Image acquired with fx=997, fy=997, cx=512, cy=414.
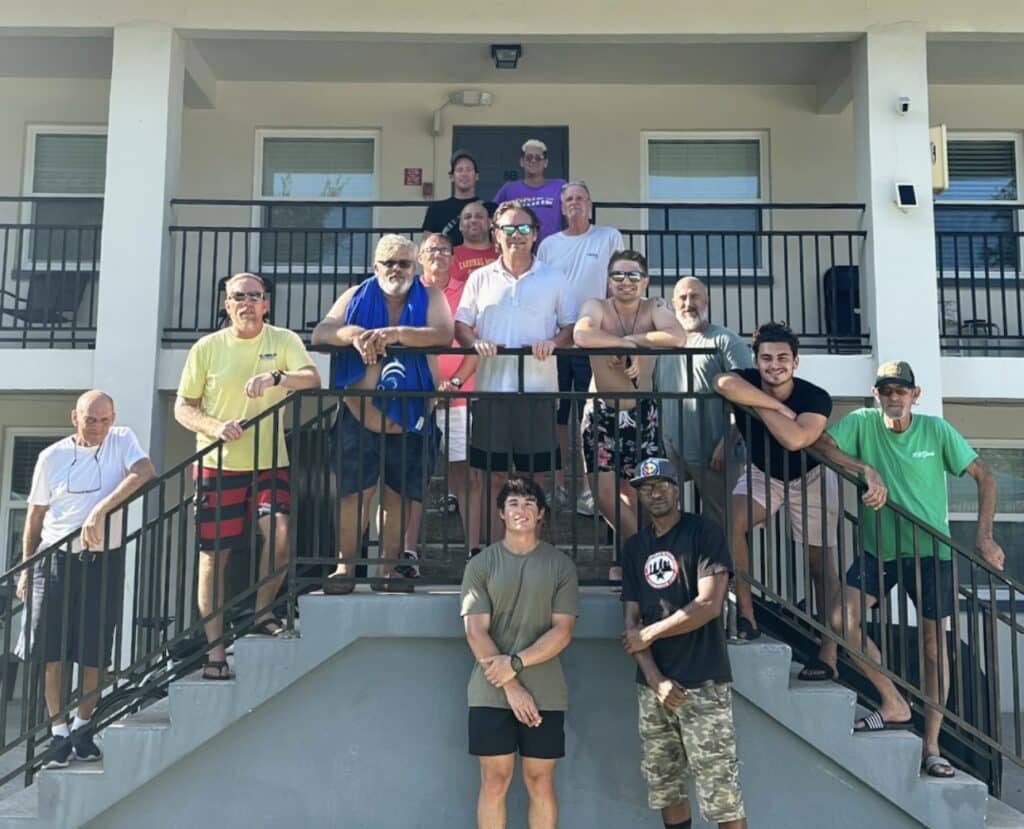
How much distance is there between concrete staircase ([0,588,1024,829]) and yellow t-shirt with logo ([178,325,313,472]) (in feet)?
2.83

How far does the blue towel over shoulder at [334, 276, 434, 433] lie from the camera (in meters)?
4.78

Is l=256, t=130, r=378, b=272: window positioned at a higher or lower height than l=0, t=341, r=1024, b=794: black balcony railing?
higher

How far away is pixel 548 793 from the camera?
4230mm

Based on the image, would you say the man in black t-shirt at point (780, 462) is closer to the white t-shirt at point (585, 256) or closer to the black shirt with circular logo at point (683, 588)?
the black shirt with circular logo at point (683, 588)

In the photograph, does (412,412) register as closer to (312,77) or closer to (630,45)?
(630,45)

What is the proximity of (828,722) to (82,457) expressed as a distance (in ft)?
12.7

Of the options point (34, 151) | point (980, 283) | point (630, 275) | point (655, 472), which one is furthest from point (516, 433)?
point (34, 151)

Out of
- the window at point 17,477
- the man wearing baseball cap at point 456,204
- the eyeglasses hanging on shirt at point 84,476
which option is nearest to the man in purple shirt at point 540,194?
the man wearing baseball cap at point 456,204

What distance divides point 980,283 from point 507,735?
6.88m

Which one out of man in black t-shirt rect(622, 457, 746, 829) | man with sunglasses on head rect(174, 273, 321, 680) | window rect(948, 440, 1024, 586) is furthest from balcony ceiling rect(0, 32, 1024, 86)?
man in black t-shirt rect(622, 457, 746, 829)

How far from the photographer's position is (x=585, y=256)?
6000 mm

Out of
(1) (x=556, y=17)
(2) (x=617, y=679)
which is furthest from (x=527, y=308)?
(1) (x=556, y=17)

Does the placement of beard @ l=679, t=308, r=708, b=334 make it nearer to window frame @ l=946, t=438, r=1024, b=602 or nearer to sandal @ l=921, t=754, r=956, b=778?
sandal @ l=921, t=754, r=956, b=778

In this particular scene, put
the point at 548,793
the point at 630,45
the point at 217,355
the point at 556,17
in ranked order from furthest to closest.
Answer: the point at 630,45, the point at 556,17, the point at 217,355, the point at 548,793
